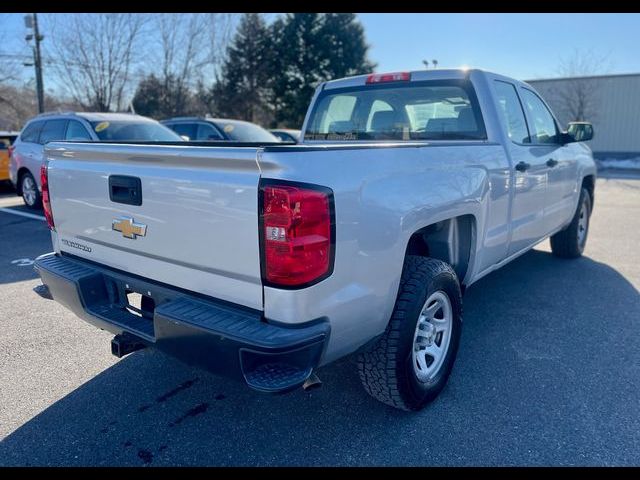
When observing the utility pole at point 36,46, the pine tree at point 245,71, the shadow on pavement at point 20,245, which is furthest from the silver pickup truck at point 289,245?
the pine tree at point 245,71

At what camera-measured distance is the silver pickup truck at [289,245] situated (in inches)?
79.1

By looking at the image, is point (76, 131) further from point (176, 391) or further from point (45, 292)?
point (176, 391)

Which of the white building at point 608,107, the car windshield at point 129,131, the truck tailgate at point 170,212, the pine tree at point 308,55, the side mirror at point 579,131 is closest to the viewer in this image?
the truck tailgate at point 170,212

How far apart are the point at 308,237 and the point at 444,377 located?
4.84 feet

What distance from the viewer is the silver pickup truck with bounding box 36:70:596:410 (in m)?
2.01

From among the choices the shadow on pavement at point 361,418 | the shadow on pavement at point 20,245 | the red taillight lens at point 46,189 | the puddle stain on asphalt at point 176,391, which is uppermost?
the red taillight lens at point 46,189

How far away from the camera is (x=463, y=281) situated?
11.1 ft

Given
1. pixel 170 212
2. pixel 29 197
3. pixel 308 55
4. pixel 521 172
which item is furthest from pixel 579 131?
pixel 308 55

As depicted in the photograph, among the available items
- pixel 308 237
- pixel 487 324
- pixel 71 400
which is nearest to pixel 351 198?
pixel 308 237

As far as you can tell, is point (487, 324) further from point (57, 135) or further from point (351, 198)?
point (57, 135)

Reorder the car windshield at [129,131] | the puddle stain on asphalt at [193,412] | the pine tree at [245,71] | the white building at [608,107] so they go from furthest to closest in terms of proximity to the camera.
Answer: the pine tree at [245,71]
the white building at [608,107]
the car windshield at [129,131]
the puddle stain on asphalt at [193,412]

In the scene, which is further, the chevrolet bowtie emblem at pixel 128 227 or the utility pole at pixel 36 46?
the utility pole at pixel 36 46

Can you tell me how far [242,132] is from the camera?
11.1 metres

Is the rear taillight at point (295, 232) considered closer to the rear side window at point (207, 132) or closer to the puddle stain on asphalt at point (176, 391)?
the puddle stain on asphalt at point (176, 391)
